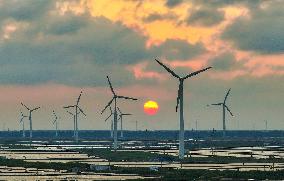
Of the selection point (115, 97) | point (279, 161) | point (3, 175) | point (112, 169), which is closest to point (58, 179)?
point (3, 175)

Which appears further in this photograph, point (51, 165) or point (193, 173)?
point (51, 165)

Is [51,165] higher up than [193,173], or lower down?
higher up

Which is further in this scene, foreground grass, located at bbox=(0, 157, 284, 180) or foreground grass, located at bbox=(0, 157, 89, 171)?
foreground grass, located at bbox=(0, 157, 89, 171)

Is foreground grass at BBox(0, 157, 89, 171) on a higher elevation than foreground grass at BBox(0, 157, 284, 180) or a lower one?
higher

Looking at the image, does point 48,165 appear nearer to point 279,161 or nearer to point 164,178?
point 164,178

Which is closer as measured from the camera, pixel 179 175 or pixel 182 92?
pixel 179 175

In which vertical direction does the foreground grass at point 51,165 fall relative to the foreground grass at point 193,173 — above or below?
above

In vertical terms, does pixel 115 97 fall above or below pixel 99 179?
above

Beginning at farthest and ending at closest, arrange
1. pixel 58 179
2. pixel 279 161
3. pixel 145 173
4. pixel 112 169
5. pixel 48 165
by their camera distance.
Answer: pixel 279 161, pixel 48 165, pixel 112 169, pixel 145 173, pixel 58 179

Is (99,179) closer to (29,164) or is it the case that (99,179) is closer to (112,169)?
(112,169)

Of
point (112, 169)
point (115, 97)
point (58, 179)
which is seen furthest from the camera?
point (115, 97)

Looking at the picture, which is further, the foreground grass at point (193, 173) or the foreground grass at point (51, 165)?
the foreground grass at point (51, 165)
